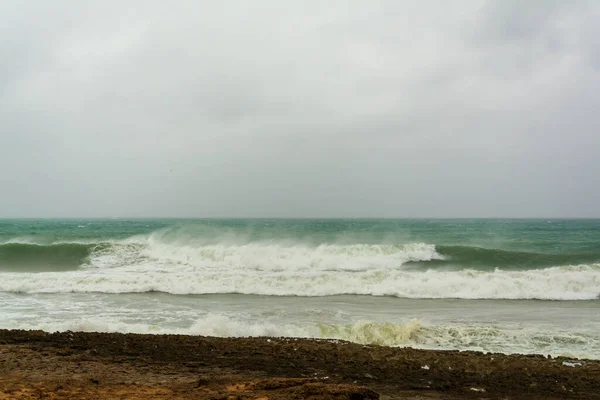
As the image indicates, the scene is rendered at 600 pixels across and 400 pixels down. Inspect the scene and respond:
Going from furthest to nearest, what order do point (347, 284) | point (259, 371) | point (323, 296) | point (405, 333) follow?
1. point (347, 284)
2. point (323, 296)
3. point (405, 333)
4. point (259, 371)

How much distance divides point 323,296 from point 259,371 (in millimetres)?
9028

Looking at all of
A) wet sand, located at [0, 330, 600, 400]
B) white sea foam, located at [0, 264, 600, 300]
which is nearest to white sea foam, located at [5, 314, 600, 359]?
Result: wet sand, located at [0, 330, 600, 400]

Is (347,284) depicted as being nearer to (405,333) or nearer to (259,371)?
(405,333)

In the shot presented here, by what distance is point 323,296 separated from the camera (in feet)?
48.6

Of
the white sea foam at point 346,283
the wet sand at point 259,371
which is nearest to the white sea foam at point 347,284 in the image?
the white sea foam at point 346,283

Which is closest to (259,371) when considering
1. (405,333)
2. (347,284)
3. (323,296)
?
(405,333)

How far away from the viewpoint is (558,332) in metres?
9.35

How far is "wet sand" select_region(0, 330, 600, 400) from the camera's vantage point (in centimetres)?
465

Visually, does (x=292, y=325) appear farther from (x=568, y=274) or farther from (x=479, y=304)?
(x=568, y=274)

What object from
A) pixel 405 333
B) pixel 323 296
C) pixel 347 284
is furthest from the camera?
pixel 347 284

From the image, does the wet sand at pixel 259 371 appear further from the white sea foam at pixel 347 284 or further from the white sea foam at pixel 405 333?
the white sea foam at pixel 347 284

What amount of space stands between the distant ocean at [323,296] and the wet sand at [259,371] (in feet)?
5.06

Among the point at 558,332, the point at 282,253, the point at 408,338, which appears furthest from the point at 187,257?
the point at 558,332

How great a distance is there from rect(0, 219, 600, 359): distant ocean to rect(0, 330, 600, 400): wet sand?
1543mm
